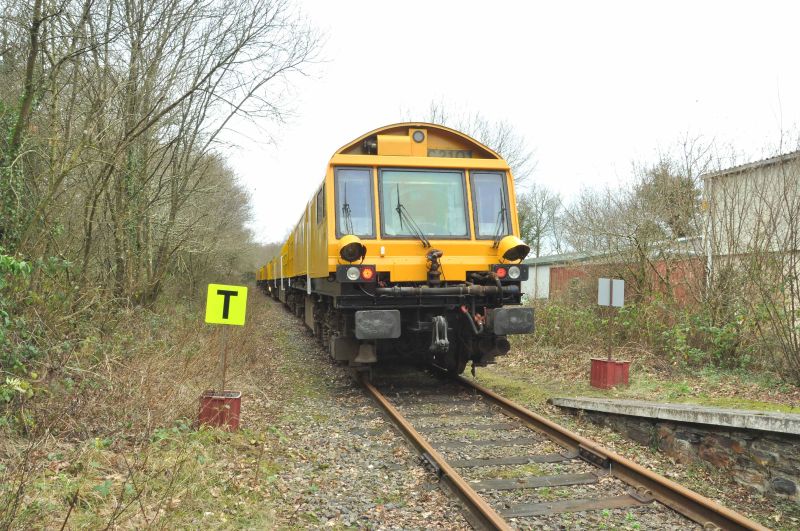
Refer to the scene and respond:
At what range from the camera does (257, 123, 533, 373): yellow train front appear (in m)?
7.12

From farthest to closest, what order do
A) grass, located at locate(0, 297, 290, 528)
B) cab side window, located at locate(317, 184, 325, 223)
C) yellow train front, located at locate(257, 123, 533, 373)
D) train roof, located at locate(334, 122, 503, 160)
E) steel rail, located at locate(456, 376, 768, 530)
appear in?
cab side window, located at locate(317, 184, 325, 223), train roof, located at locate(334, 122, 503, 160), yellow train front, located at locate(257, 123, 533, 373), steel rail, located at locate(456, 376, 768, 530), grass, located at locate(0, 297, 290, 528)

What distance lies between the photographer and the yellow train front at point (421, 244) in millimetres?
7125

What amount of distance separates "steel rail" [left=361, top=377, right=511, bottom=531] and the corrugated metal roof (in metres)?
A: 6.56

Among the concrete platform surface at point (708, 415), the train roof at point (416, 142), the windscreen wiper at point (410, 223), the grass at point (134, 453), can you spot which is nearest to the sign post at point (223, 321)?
the grass at point (134, 453)

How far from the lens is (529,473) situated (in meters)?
4.74

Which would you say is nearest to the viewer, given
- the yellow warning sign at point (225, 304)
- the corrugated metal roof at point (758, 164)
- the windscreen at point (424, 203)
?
the yellow warning sign at point (225, 304)

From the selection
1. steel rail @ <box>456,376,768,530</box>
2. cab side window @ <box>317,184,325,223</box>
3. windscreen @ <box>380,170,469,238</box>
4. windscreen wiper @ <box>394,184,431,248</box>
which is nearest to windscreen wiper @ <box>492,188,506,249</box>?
windscreen @ <box>380,170,469,238</box>

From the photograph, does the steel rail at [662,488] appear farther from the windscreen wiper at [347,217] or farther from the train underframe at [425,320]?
the windscreen wiper at [347,217]

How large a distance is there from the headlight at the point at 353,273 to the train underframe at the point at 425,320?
0.85 ft

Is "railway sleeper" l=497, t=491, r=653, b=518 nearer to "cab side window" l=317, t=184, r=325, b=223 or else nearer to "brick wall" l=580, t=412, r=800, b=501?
"brick wall" l=580, t=412, r=800, b=501

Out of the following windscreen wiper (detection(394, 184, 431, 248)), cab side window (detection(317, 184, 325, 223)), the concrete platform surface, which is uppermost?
cab side window (detection(317, 184, 325, 223))

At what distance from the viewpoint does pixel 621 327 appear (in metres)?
10.5

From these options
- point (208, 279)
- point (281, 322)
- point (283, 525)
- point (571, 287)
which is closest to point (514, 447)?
point (283, 525)

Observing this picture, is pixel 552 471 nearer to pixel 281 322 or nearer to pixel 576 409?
pixel 576 409
